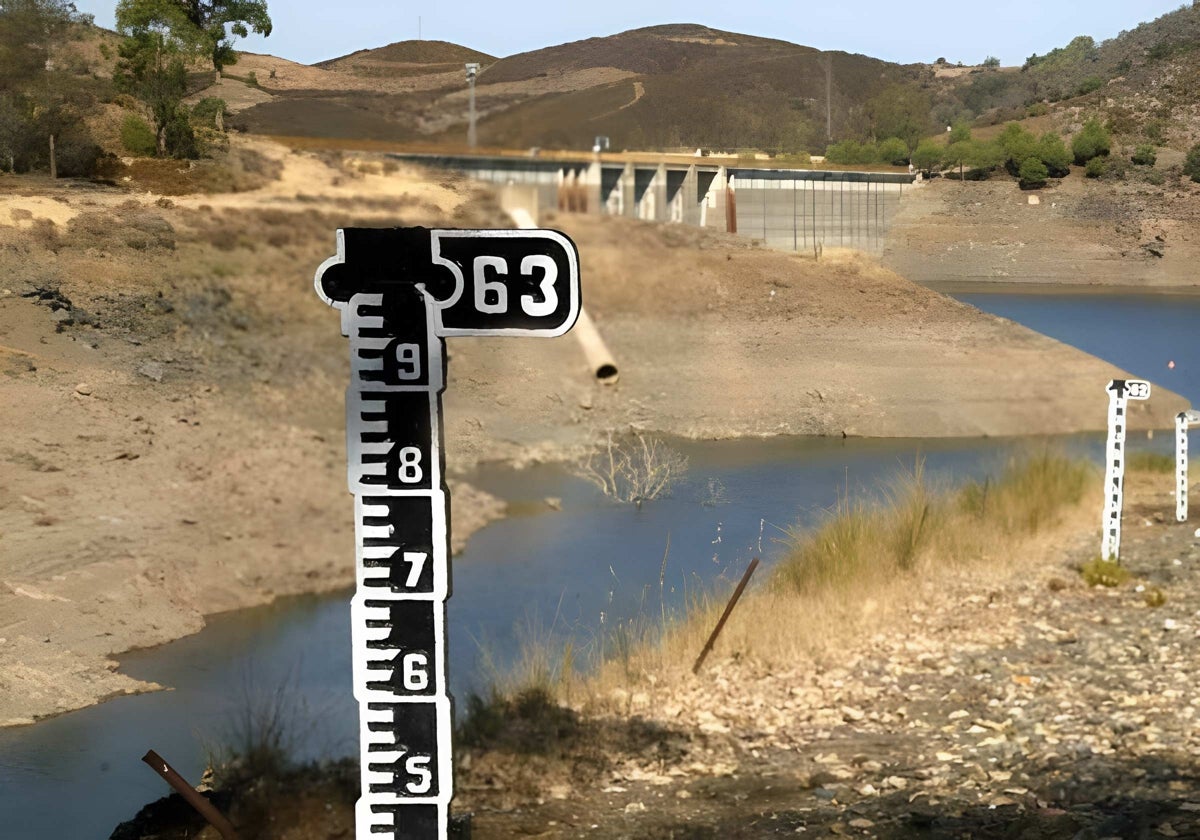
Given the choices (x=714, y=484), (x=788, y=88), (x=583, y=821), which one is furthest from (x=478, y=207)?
(x=788, y=88)

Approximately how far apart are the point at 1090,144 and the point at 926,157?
512 centimetres

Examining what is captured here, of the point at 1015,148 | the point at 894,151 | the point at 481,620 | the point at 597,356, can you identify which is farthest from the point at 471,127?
the point at 1015,148

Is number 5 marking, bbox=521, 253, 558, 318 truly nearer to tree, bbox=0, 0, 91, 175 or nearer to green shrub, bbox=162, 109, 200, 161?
green shrub, bbox=162, 109, 200, 161

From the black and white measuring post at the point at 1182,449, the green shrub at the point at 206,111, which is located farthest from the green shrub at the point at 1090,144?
the green shrub at the point at 206,111

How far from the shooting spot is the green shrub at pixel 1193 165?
1609 inches

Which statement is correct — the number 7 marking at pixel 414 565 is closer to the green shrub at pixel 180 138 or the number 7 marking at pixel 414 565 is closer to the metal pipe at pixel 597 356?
the metal pipe at pixel 597 356

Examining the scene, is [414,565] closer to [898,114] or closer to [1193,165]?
[898,114]

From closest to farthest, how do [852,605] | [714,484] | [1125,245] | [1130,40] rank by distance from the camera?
[852,605] < [714,484] < [1125,245] < [1130,40]

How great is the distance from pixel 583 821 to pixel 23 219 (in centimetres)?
1467

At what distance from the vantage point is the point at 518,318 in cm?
273

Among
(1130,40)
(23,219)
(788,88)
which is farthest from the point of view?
(1130,40)

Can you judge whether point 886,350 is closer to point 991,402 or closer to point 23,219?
point 991,402

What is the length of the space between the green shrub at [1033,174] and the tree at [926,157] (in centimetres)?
227

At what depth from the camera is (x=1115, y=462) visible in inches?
316
